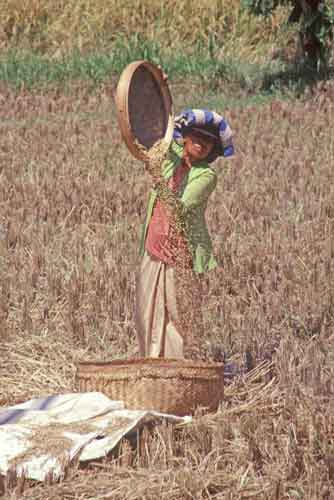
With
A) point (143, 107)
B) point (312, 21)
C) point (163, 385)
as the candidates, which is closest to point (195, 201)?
point (143, 107)

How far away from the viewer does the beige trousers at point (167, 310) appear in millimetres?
5316

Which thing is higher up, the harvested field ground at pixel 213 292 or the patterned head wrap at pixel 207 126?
the patterned head wrap at pixel 207 126

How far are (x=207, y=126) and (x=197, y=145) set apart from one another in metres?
0.09

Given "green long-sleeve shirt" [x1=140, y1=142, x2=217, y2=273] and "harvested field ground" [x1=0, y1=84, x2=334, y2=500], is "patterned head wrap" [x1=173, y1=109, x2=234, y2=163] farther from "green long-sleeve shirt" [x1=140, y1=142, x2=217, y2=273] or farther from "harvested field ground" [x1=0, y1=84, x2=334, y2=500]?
"harvested field ground" [x1=0, y1=84, x2=334, y2=500]

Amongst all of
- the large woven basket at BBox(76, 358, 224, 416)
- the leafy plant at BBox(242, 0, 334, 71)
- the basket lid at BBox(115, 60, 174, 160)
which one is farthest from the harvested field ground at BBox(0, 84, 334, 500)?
the leafy plant at BBox(242, 0, 334, 71)

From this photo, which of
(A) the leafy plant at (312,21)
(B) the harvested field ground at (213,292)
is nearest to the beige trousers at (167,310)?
(B) the harvested field ground at (213,292)

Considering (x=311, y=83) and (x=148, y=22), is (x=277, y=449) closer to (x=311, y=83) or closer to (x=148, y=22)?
(x=311, y=83)

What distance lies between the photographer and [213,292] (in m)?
6.78

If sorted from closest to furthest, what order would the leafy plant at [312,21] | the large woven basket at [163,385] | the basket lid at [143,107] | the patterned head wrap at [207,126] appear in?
the large woven basket at [163,385], the basket lid at [143,107], the patterned head wrap at [207,126], the leafy plant at [312,21]

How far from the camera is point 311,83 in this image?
13852mm

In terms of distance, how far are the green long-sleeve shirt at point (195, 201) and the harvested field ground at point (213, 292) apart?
1.82 feet

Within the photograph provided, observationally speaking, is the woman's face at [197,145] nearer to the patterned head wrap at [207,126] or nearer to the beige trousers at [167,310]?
the patterned head wrap at [207,126]

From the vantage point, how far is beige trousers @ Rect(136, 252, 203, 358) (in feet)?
17.4

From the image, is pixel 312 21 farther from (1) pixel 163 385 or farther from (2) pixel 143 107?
(1) pixel 163 385
